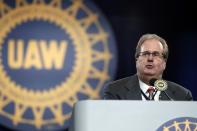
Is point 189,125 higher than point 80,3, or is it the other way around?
point 80,3

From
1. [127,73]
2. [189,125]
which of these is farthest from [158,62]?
[127,73]

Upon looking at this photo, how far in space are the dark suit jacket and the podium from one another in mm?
477

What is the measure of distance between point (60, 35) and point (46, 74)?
320mm

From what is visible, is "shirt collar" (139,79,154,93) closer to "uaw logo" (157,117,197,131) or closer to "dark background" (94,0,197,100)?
"uaw logo" (157,117,197,131)

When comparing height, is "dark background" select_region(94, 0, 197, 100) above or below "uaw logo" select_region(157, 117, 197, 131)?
above

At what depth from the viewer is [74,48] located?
375cm

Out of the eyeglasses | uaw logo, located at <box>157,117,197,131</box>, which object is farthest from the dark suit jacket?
uaw logo, located at <box>157,117,197,131</box>

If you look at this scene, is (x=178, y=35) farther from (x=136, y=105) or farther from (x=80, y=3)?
(x=136, y=105)

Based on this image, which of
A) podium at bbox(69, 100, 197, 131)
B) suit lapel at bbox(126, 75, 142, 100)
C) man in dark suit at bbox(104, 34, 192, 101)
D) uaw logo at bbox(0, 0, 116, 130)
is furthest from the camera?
uaw logo at bbox(0, 0, 116, 130)

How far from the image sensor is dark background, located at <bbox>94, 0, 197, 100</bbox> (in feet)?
12.3

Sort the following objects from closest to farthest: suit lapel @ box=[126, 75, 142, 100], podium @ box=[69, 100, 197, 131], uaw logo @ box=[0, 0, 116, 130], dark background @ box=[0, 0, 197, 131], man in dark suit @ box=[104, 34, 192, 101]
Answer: podium @ box=[69, 100, 197, 131] → suit lapel @ box=[126, 75, 142, 100] → man in dark suit @ box=[104, 34, 192, 101] → uaw logo @ box=[0, 0, 116, 130] → dark background @ box=[0, 0, 197, 131]

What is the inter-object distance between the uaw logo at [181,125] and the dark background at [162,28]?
7.69 feet

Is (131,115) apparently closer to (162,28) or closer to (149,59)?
(149,59)

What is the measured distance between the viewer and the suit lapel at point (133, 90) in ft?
6.18
